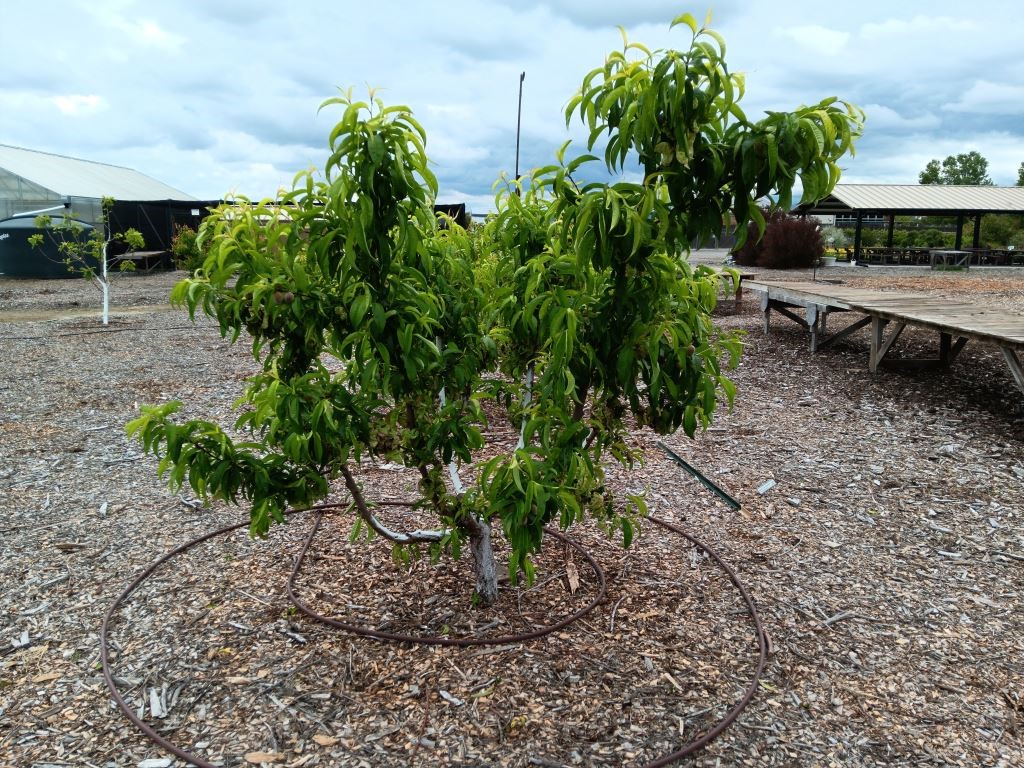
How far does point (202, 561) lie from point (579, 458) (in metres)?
2.18

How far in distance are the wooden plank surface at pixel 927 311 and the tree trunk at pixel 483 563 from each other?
14.5 feet

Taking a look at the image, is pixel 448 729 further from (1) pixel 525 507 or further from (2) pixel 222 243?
(2) pixel 222 243

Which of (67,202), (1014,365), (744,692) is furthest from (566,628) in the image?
(67,202)

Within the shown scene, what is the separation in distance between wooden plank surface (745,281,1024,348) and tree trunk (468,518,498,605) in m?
4.41

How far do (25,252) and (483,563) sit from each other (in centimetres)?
2372

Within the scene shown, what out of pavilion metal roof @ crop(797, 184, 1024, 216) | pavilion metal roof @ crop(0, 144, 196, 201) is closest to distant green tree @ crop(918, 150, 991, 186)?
pavilion metal roof @ crop(797, 184, 1024, 216)

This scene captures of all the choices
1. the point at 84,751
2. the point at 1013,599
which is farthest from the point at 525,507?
the point at 1013,599

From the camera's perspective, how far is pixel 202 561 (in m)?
3.35

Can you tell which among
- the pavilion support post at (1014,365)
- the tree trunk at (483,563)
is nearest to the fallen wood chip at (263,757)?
the tree trunk at (483,563)

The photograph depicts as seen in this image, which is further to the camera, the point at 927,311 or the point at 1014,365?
the point at 927,311

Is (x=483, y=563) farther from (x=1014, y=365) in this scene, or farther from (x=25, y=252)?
(x=25, y=252)

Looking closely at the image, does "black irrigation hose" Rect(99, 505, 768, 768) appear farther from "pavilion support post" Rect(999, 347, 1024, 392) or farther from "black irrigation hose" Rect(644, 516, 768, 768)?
"pavilion support post" Rect(999, 347, 1024, 392)

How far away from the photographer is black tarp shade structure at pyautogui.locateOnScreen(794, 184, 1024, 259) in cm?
2194

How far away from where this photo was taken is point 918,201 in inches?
886
